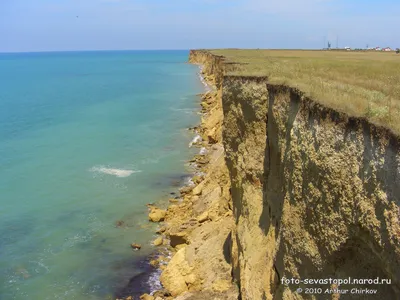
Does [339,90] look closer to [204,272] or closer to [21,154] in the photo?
[204,272]

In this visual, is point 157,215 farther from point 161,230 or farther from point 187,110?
point 187,110

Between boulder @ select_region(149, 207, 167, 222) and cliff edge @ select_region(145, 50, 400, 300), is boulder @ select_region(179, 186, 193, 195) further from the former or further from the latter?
cliff edge @ select_region(145, 50, 400, 300)

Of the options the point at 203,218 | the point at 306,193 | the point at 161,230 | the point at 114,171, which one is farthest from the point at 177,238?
the point at 114,171

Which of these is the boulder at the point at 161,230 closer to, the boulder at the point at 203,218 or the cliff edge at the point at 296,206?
the boulder at the point at 203,218

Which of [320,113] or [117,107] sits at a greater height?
[320,113]

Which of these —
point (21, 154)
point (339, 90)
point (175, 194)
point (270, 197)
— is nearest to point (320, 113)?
point (339, 90)

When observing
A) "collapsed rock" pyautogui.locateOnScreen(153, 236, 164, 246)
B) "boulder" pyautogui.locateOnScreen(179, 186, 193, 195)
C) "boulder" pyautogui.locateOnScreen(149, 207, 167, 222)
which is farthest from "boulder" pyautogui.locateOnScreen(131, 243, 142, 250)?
"boulder" pyautogui.locateOnScreen(179, 186, 193, 195)
